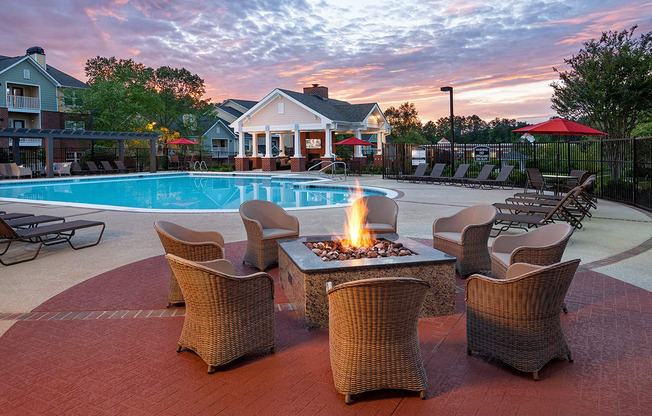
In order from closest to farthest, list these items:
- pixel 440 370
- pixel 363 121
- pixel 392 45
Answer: pixel 440 370, pixel 392 45, pixel 363 121

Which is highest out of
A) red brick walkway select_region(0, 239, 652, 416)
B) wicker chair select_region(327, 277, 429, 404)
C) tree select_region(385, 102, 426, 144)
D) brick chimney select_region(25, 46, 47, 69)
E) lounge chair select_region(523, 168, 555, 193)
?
brick chimney select_region(25, 46, 47, 69)

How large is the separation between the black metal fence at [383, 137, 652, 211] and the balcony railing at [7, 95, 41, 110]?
88.8 feet

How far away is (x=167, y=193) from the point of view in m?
21.0

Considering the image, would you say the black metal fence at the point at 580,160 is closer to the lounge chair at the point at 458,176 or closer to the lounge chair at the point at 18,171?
the lounge chair at the point at 458,176

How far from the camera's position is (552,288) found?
10.3ft

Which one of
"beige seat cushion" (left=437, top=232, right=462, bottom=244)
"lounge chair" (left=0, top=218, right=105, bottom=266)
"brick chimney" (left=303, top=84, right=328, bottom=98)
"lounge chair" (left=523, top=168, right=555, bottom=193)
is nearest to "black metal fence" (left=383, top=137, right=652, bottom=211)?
"lounge chair" (left=523, top=168, right=555, bottom=193)

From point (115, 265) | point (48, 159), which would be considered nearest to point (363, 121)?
point (48, 159)

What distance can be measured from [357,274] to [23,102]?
39.3m

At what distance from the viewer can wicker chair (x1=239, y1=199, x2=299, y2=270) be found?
614cm

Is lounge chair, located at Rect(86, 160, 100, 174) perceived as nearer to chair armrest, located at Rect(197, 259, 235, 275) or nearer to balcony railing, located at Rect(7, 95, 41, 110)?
balcony railing, located at Rect(7, 95, 41, 110)

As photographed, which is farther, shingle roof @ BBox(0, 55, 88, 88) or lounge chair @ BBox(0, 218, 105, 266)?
shingle roof @ BBox(0, 55, 88, 88)

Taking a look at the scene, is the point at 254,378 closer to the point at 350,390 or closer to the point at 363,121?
the point at 350,390

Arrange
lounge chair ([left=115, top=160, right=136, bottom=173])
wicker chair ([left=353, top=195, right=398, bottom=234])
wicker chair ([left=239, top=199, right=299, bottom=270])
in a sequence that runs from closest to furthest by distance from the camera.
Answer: wicker chair ([left=239, top=199, right=299, bottom=270]) < wicker chair ([left=353, top=195, right=398, bottom=234]) < lounge chair ([left=115, top=160, right=136, bottom=173])

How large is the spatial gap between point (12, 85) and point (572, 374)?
4189cm
